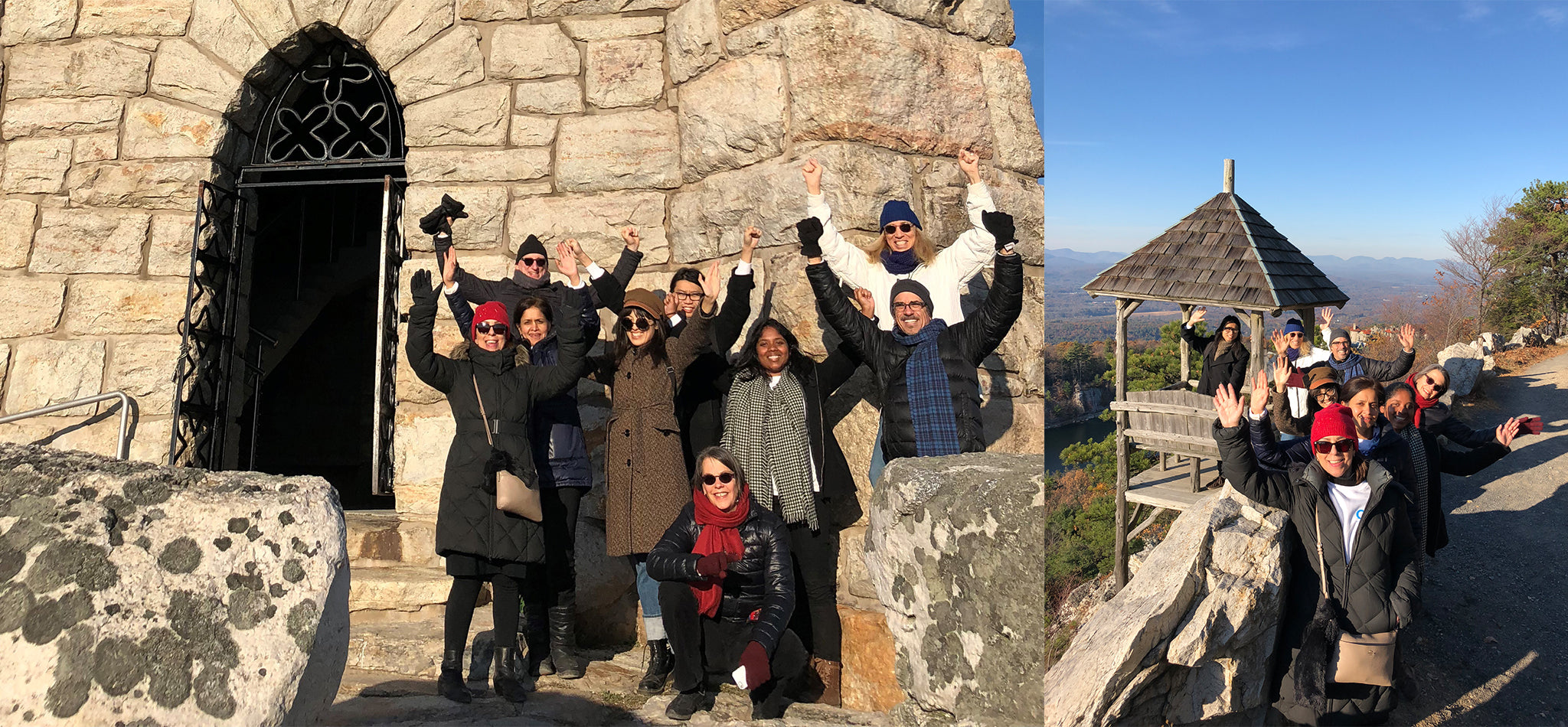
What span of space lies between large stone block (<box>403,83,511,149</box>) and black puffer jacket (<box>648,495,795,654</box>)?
2036mm

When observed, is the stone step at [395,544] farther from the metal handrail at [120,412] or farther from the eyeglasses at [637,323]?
the eyeglasses at [637,323]

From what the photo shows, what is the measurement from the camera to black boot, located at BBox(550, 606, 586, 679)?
9.95ft

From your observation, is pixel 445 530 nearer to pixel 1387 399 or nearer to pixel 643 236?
pixel 643 236

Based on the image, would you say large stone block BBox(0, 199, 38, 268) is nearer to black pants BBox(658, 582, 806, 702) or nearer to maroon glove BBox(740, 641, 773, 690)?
black pants BBox(658, 582, 806, 702)

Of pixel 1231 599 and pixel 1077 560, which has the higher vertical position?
pixel 1231 599

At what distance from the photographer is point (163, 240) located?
3988mm

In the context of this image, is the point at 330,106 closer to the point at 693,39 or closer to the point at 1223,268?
the point at 693,39

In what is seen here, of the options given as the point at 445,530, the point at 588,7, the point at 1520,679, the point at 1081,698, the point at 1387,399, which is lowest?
the point at 1520,679

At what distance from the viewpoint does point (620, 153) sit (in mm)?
3727

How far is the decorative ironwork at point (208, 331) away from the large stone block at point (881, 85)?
2.82 meters

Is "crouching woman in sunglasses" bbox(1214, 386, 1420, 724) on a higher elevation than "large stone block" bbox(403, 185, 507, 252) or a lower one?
lower

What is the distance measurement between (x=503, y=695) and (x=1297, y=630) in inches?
121

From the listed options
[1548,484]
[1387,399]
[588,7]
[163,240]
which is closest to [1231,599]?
[1387,399]

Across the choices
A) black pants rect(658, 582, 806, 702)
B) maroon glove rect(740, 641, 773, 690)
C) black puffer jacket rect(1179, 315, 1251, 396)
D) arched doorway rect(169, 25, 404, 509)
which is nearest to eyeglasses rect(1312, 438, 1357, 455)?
black pants rect(658, 582, 806, 702)
